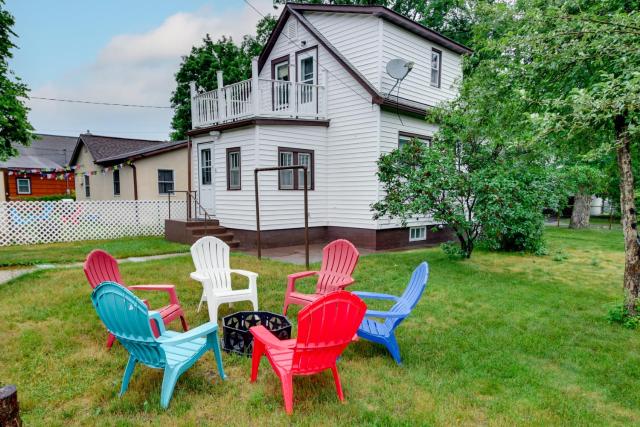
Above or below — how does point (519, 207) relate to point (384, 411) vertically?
above

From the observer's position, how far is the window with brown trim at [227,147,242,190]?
1083 cm

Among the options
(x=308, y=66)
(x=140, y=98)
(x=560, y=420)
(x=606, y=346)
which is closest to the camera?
(x=560, y=420)

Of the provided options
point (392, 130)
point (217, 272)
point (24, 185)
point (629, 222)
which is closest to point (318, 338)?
point (217, 272)

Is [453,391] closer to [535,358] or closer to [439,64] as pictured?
[535,358]

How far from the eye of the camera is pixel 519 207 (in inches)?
291

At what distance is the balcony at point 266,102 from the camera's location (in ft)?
35.0

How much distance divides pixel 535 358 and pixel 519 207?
4219mm

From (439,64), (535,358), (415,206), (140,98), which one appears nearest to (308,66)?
(439,64)

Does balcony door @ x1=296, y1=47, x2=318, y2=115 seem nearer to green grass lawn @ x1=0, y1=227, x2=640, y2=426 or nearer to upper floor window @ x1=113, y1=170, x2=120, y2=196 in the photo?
green grass lawn @ x1=0, y1=227, x2=640, y2=426

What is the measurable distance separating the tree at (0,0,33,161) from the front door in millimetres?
4728

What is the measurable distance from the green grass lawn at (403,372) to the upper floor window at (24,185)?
22553 millimetres

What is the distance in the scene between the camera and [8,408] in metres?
1.84

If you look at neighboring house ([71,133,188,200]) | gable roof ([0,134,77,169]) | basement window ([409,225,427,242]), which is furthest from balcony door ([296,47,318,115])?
gable roof ([0,134,77,169])

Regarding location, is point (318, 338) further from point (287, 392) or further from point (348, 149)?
point (348, 149)
